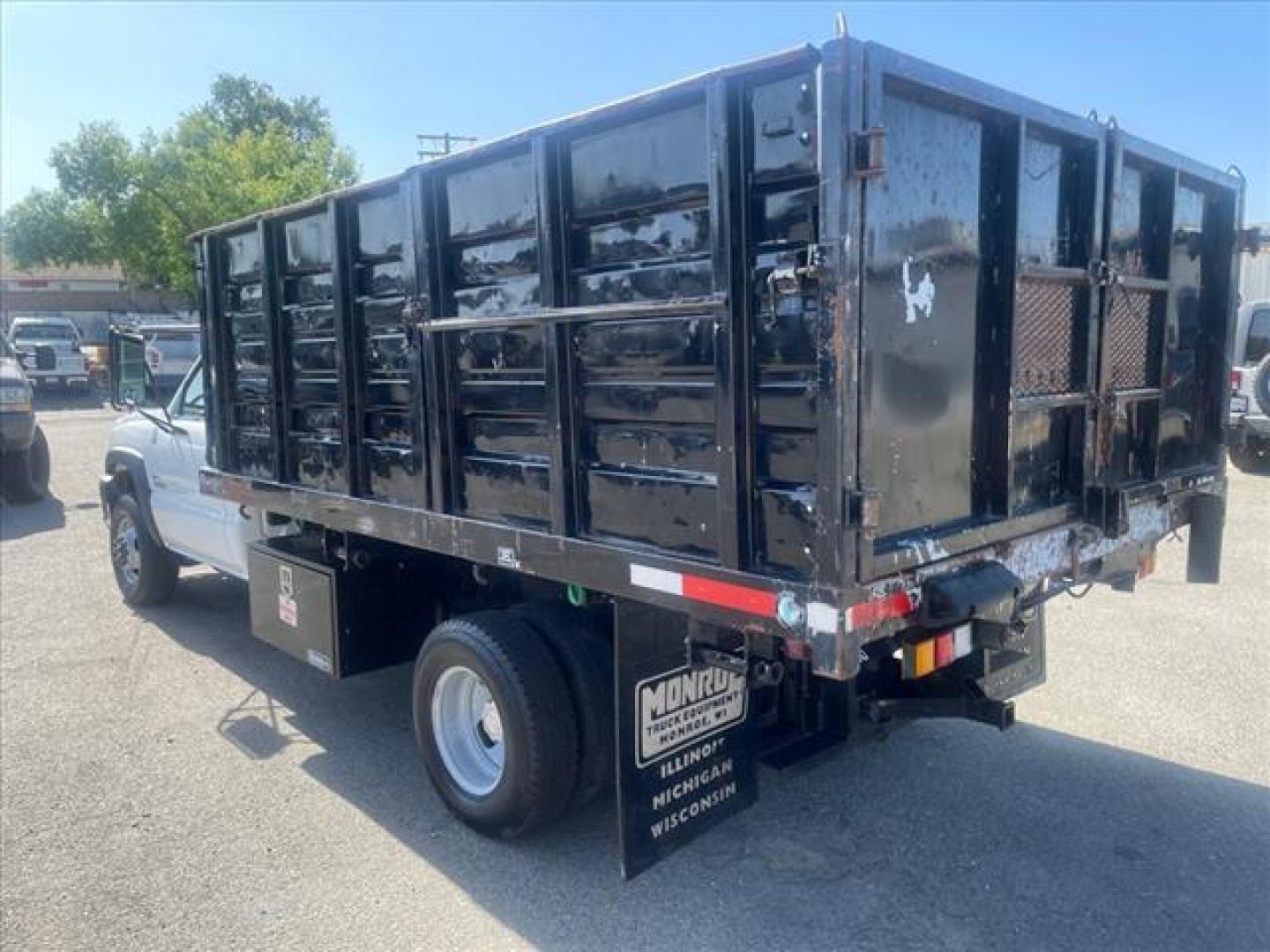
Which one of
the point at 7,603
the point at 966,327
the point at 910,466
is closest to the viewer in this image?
the point at 910,466

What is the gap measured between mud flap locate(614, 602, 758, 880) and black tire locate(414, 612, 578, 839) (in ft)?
1.31

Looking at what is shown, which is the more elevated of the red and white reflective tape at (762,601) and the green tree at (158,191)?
the green tree at (158,191)

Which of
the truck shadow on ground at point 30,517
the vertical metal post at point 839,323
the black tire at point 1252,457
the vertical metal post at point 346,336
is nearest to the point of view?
the vertical metal post at point 839,323

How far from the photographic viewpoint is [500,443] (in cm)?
355

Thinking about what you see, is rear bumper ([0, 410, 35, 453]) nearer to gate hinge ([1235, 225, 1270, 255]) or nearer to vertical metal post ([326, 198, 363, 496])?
vertical metal post ([326, 198, 363, 496])

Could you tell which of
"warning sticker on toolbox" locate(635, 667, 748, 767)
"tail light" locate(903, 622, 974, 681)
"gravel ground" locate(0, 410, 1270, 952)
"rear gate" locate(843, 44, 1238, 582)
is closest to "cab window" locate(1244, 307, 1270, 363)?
"gravel ground" locate(0, 410, 1270, 952)

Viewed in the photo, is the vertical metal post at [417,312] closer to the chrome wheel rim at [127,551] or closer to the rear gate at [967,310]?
the rear gate at [967,310]

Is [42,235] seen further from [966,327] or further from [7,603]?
[966,327]

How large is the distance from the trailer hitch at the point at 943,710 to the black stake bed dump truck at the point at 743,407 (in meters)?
0.02

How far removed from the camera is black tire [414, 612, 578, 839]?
11.6ft

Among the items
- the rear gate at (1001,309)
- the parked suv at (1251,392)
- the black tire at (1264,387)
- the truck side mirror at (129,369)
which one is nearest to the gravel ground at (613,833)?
the rear gate at (1001,309)

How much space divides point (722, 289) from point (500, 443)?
4.02ft

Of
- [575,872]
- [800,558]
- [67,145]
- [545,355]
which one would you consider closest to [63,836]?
[575,872]

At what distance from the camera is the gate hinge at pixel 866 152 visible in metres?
2.38
